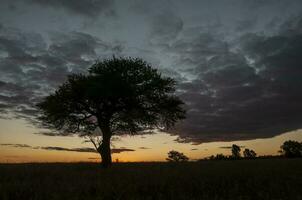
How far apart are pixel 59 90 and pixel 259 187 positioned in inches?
1023

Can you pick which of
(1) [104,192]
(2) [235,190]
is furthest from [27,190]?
(2) [235,190]

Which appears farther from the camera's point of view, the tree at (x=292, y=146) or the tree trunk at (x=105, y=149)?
the tree at (x=292, y=146)

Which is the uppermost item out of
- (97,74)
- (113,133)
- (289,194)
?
(97,74)

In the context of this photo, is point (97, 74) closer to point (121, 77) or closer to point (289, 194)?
point (121, 77)

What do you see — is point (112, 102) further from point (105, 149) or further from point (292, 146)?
point (292, 146)

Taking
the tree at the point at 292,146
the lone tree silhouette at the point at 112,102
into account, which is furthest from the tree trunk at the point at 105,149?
the tree at the point at 292,146

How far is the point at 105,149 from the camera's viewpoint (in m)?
35.6

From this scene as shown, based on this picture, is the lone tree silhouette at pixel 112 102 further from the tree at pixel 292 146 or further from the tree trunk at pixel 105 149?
the tree at pixel 292 146

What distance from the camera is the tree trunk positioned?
35375 mm

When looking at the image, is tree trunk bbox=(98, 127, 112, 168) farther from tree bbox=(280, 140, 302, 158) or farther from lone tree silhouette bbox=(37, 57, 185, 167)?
tree bbox=(280, 140, 302, 158)

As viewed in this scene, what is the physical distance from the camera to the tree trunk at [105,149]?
35375 millimetres

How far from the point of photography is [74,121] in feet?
121

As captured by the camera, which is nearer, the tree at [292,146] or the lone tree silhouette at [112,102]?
the lone tree silhouette at [112,102]

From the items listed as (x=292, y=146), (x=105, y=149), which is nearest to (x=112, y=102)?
(x=105, y=149)
